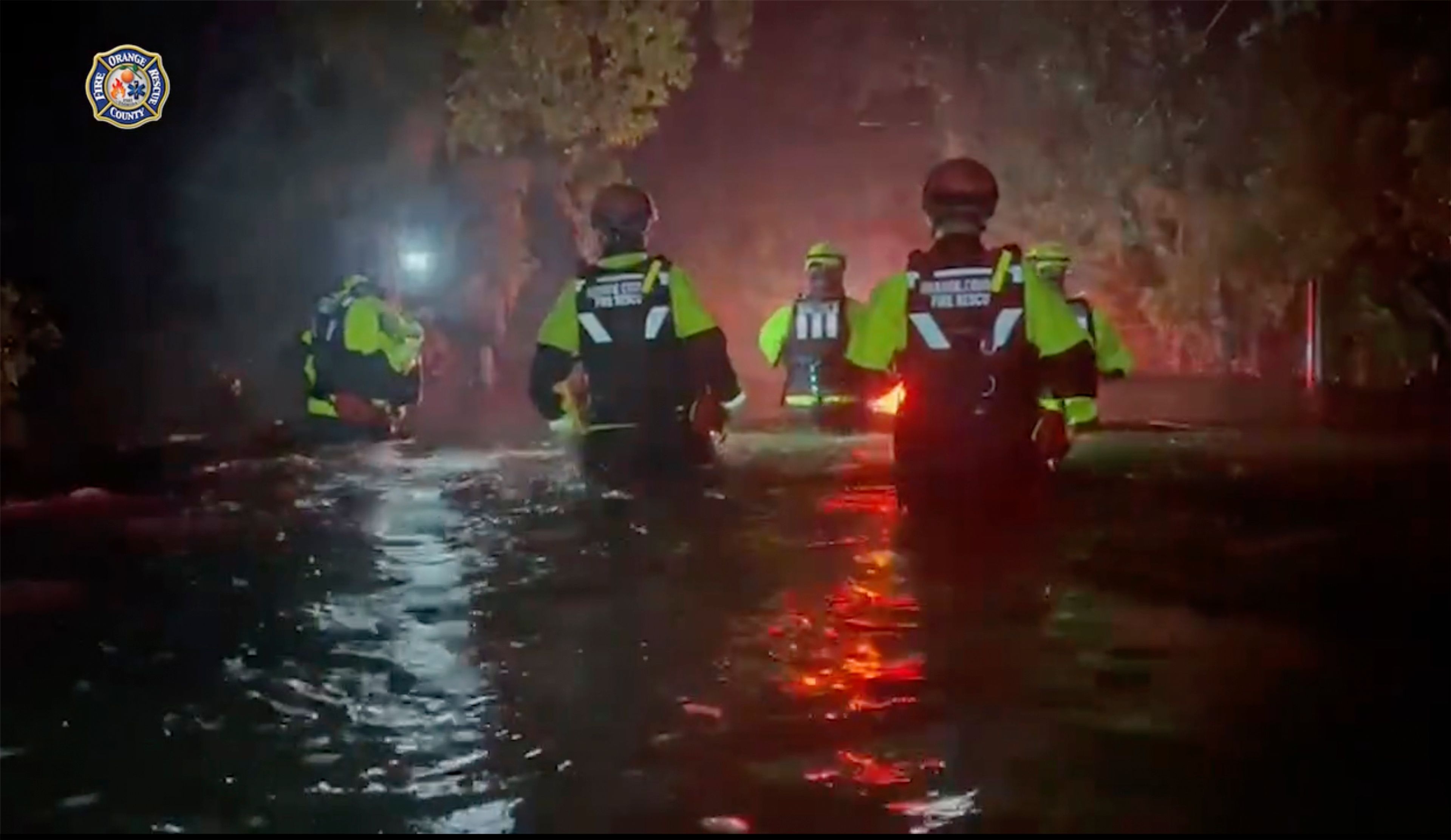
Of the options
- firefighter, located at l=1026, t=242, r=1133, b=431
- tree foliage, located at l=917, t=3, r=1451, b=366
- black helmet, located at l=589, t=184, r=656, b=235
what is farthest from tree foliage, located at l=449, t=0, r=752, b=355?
firefighter, located at l=1026, t=242, r=1133, b=431

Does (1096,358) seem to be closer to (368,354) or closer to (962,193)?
(962,193)

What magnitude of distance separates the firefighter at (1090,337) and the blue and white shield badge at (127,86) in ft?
7.42

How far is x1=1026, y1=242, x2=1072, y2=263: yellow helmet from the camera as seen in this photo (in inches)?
186

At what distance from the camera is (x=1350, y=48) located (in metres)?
5.18

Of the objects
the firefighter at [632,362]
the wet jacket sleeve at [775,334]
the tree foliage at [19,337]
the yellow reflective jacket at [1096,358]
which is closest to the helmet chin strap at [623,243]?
the firefighter at [632,362]

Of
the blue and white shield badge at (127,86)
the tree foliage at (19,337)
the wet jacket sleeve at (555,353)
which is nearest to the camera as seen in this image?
the wet jacket sleeve at (555,353)

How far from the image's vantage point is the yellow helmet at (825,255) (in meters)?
4.80

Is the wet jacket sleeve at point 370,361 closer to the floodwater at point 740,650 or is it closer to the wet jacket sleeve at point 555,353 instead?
the floodwater at point 740,650

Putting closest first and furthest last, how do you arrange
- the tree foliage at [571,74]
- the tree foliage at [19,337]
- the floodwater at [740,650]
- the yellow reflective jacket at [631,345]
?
the floodwater at [740,650], the yellow reflective jacket at [631,345], the tree foliage at [571,74], the tree foliage at [19,337]

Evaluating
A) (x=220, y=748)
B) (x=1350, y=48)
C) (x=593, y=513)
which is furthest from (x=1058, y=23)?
(x=220, y=748)

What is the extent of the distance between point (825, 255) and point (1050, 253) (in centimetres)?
56

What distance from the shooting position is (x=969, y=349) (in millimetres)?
4391

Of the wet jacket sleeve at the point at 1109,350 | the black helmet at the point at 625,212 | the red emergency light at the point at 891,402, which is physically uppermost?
the black helmet at the point at 625,212

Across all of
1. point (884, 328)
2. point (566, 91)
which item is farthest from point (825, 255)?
point (566, 91)
